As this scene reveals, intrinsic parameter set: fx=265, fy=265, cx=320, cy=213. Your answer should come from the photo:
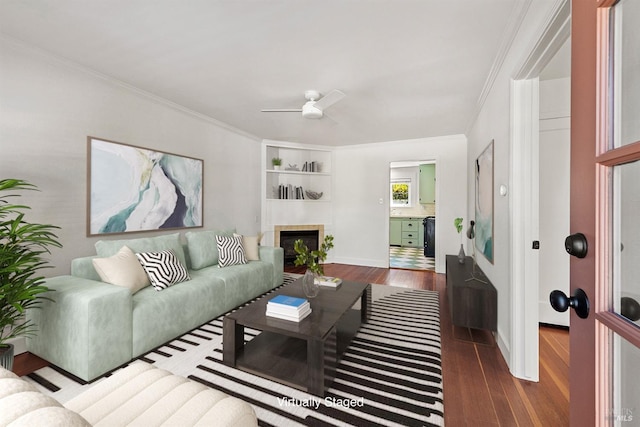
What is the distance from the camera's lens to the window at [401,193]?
779cm

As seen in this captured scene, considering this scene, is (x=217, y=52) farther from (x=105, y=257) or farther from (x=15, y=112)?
(x=105, y=257)

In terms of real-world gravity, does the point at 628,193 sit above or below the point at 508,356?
above

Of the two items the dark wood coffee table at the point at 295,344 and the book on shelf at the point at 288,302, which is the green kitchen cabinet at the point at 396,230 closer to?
the dark wood coffee table at the point at 295,344

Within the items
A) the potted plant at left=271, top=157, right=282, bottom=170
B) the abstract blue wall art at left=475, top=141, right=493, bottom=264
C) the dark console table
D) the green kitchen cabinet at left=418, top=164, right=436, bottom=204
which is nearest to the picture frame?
the abstract blue wall art at left=475, top=141, right=493, bottom=264

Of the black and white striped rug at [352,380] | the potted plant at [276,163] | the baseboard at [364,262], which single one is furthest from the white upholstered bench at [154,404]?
the baseboard at [364,262]

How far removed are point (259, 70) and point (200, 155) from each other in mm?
1785

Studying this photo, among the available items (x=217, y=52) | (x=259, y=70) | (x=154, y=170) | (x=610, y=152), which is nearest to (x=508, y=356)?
(x=610, y=152)

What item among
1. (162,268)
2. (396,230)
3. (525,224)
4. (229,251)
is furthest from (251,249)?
(396,230)

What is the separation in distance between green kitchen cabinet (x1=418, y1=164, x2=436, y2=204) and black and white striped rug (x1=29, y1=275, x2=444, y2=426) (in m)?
5.36

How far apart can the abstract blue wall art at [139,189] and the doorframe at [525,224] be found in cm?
352

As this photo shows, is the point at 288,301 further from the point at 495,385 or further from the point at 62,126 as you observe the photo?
the point at 62,126

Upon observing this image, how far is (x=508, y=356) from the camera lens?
6.35 feet

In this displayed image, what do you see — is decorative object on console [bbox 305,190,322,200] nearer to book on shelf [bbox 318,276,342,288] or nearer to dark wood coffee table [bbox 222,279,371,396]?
book on shelf [bbox 318,276,342,288]

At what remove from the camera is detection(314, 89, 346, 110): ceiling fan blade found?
2.49 meters
